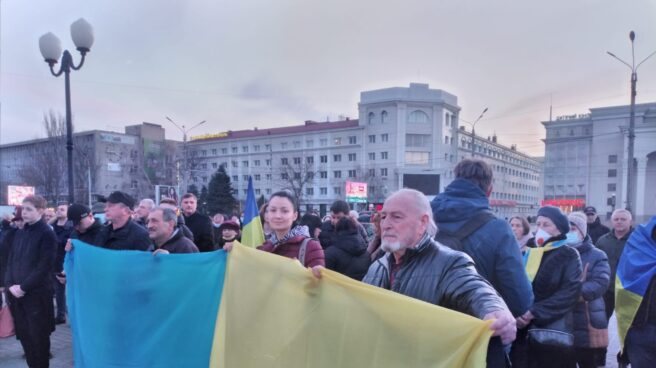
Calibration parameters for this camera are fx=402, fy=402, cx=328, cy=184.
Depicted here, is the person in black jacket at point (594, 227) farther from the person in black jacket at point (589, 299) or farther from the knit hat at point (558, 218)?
the knit hat at point (558, 218)

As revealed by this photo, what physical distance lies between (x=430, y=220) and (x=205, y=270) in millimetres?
1939

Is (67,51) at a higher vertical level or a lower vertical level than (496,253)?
higher

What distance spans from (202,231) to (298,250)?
347 centimetres

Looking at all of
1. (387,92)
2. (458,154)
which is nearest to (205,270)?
(387,92)

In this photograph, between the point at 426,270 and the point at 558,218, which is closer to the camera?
the point at 426,270

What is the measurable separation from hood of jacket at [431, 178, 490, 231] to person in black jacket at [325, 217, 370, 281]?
1795 millimetres

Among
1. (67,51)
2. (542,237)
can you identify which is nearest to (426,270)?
(542,237)

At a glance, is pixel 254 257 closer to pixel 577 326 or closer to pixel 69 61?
pixel 577 326

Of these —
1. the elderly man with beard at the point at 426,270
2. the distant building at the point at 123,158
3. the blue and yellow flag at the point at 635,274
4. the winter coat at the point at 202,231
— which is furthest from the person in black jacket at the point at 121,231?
the distant building at the point at 123,158

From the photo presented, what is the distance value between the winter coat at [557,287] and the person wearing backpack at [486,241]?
2.75ft

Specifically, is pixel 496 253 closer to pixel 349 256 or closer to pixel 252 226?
pixel 349 256

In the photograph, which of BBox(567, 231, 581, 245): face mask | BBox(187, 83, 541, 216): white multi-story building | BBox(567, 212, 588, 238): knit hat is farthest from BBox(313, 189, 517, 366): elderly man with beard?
BBox(187, 83, 541, 216): white multi-story building

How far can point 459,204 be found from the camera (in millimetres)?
2646

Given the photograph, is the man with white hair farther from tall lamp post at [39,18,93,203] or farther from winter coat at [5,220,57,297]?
tall lamp post at [39,18,93,203]
